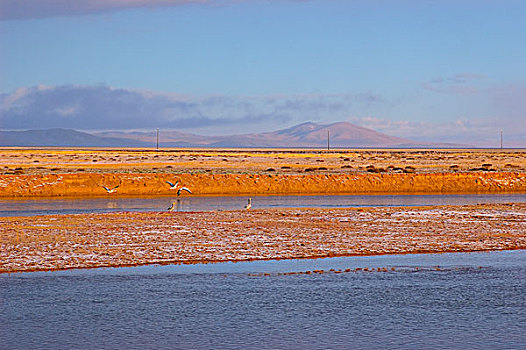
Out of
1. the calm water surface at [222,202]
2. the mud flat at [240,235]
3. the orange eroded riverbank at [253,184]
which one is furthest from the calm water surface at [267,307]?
the orange eroded riverbank at [253,184]

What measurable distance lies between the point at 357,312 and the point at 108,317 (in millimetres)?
3998

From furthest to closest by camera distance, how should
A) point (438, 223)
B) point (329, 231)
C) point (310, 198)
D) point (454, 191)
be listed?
point (454, 191) < point (310, 198) < point (438, 223) < point (329, 231)

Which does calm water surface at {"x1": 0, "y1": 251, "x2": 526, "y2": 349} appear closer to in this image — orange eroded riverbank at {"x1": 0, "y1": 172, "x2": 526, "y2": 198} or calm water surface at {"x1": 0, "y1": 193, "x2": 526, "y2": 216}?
calm water surface at {"x1": 0, "y1": 193, "x2": 526, "y2": 216}

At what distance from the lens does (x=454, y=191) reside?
4222cm

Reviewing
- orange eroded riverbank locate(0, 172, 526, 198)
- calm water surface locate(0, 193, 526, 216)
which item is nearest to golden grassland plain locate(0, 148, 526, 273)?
calm water surface locate(0, 193, 526, 216)

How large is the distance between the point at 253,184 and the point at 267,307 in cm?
2927

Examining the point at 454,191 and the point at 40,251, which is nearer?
the point at 40,251

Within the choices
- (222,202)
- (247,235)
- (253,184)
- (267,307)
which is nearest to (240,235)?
(247,235)

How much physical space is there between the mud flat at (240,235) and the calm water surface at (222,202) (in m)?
3.08

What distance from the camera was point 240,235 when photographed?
68.3 ft

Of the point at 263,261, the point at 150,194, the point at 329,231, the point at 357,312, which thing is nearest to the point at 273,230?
the point at 329,231

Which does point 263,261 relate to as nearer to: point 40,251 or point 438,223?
point 40,251

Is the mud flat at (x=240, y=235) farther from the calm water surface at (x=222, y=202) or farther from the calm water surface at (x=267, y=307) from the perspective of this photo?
the calm water surface at (x=222, y=202)

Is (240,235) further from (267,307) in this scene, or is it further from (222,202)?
(222,202)
